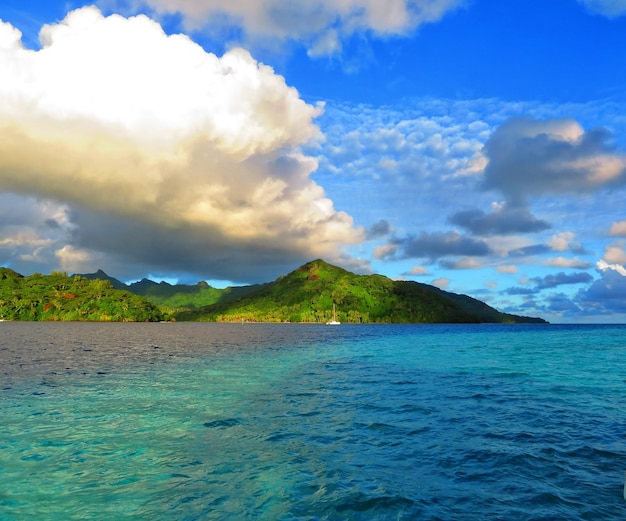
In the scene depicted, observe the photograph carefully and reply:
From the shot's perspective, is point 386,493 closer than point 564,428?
Yes

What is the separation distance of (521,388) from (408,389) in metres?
11.2

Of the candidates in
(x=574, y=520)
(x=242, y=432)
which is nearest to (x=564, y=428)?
(x=574, y=520)

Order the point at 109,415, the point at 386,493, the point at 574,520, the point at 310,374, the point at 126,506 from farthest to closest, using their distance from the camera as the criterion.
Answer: the point at 310,374
the point at 109,415
the point at 386,493
the point at 126,506
the point at 574,520

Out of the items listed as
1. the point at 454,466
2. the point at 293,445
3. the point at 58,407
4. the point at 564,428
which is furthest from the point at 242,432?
the point at 564,428

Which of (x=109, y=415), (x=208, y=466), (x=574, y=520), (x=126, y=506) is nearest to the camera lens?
(x=574, y=520)

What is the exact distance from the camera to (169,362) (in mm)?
65188

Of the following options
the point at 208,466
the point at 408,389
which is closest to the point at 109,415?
the point at 208,466

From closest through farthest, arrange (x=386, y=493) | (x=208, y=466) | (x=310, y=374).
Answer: (x=386, y=493)
(x=208, y=466)
(x=310, y=374)

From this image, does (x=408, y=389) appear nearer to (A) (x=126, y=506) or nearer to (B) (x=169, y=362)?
(A) (x=126, y=506)

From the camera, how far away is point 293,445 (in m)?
21.5

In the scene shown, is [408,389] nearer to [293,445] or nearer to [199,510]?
[293,445]

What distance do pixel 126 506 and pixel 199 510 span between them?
2.73 meters

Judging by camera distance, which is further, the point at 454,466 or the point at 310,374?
the point at 310,374

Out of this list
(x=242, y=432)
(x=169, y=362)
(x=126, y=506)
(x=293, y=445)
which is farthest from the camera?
(x=169, y=362)
